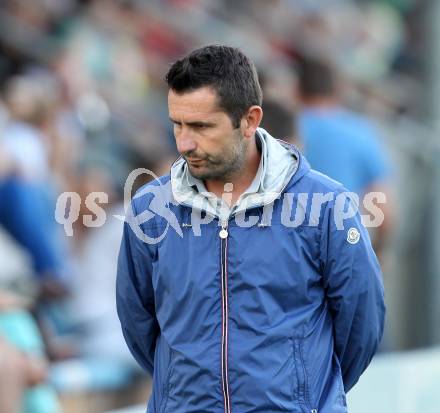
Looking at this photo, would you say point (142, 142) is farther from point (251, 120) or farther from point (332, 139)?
point (251, 120)

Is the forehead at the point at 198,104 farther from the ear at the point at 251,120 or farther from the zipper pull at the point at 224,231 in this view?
the zipper pull at the point at 224,231

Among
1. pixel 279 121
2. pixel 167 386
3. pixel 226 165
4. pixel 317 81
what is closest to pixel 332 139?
pixel 317 81

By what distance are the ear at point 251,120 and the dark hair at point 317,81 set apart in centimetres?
321

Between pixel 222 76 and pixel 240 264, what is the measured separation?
518mm

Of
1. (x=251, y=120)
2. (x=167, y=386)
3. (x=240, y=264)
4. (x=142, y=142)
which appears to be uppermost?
(x=142, y=142)

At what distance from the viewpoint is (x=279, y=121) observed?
5.46 metres

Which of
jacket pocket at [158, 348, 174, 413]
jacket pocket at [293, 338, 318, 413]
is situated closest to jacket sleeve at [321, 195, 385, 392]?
jacket pocket at [293, 338, 318, 413]

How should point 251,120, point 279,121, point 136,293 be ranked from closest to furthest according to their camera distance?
point 251,120 → point 136,293 → point 279,121

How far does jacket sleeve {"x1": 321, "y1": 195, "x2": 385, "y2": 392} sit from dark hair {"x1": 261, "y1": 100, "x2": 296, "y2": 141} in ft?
6.07

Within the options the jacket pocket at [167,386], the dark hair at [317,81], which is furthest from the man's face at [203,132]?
the dark hair at [317,81]

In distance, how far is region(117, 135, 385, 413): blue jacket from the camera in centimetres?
338

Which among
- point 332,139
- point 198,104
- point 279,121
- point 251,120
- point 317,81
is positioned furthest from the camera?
point 317,81

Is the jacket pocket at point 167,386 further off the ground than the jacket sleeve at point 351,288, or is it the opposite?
the jacket sleeve at point 351,288

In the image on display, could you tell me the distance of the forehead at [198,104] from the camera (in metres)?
3.39
